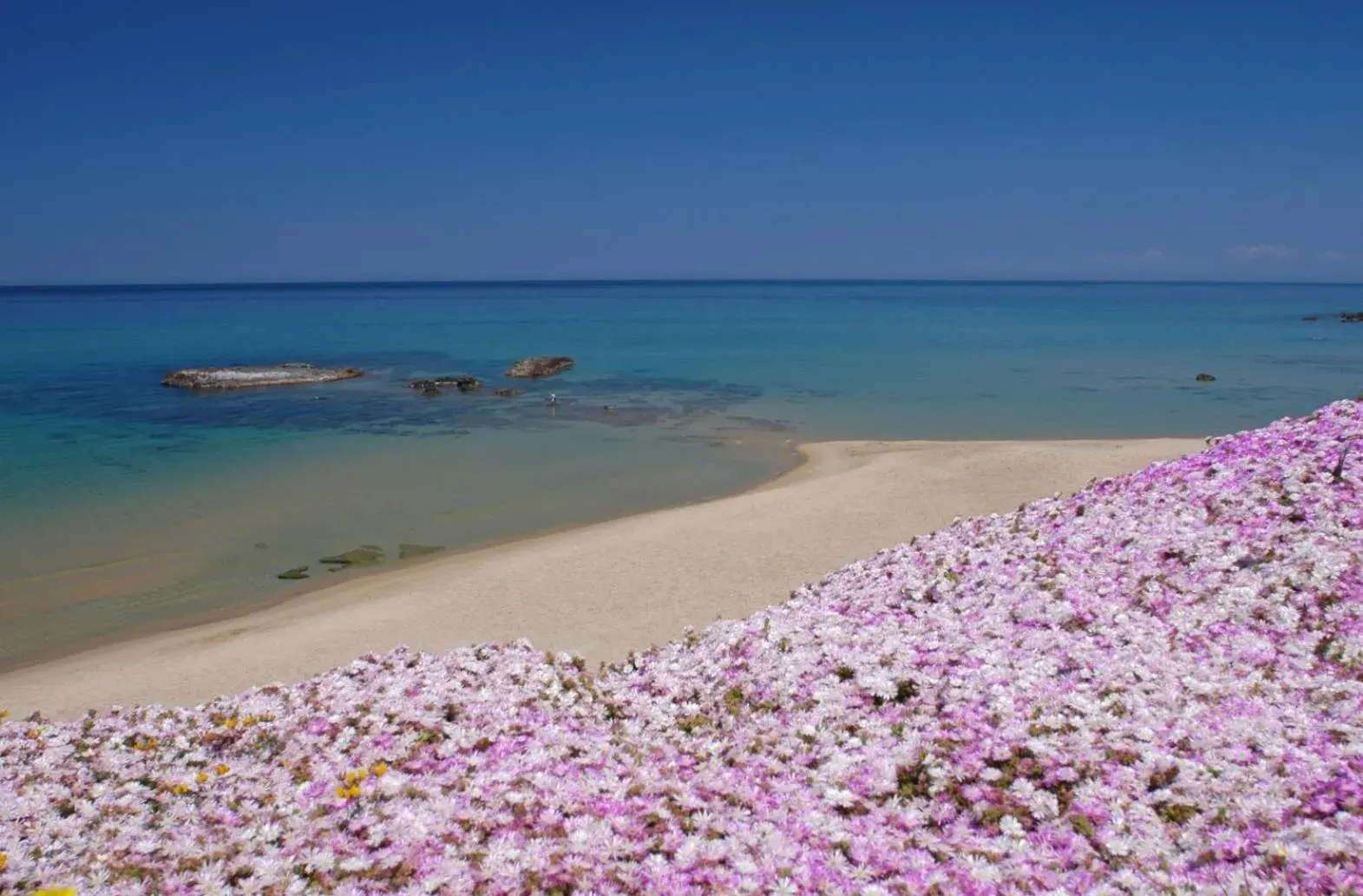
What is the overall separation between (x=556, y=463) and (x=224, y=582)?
13.3m

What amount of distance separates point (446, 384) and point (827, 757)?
47.0 m

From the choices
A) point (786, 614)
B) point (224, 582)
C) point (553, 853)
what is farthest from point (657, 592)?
point (553, 853)

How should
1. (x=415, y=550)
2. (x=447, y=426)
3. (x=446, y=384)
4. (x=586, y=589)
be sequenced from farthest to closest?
1. (x=446, y=384)
2. (x=447, y=426)
3. (x=415, y=550)
4. (x=586, y=589)

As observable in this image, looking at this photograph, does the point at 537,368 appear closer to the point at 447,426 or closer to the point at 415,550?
the point at 447,426

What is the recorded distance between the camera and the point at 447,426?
39.8 m

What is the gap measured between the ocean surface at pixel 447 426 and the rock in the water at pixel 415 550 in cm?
41

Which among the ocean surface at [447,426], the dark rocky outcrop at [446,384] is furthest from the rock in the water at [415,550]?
the dark rocky outcrop at [446,384]

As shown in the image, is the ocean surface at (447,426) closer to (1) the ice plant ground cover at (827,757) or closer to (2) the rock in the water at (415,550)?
(2) the rock in the water at (415,550)

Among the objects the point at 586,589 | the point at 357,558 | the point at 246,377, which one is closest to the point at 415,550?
the point at 357,558

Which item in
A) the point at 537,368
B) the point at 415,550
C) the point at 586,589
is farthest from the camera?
the point at 537,368

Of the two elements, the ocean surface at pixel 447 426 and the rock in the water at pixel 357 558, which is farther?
the ocean surface at pixel 447 426

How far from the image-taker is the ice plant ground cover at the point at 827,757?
6.28m

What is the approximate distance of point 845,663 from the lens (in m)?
9.89

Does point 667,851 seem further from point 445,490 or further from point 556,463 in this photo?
point 556,463
